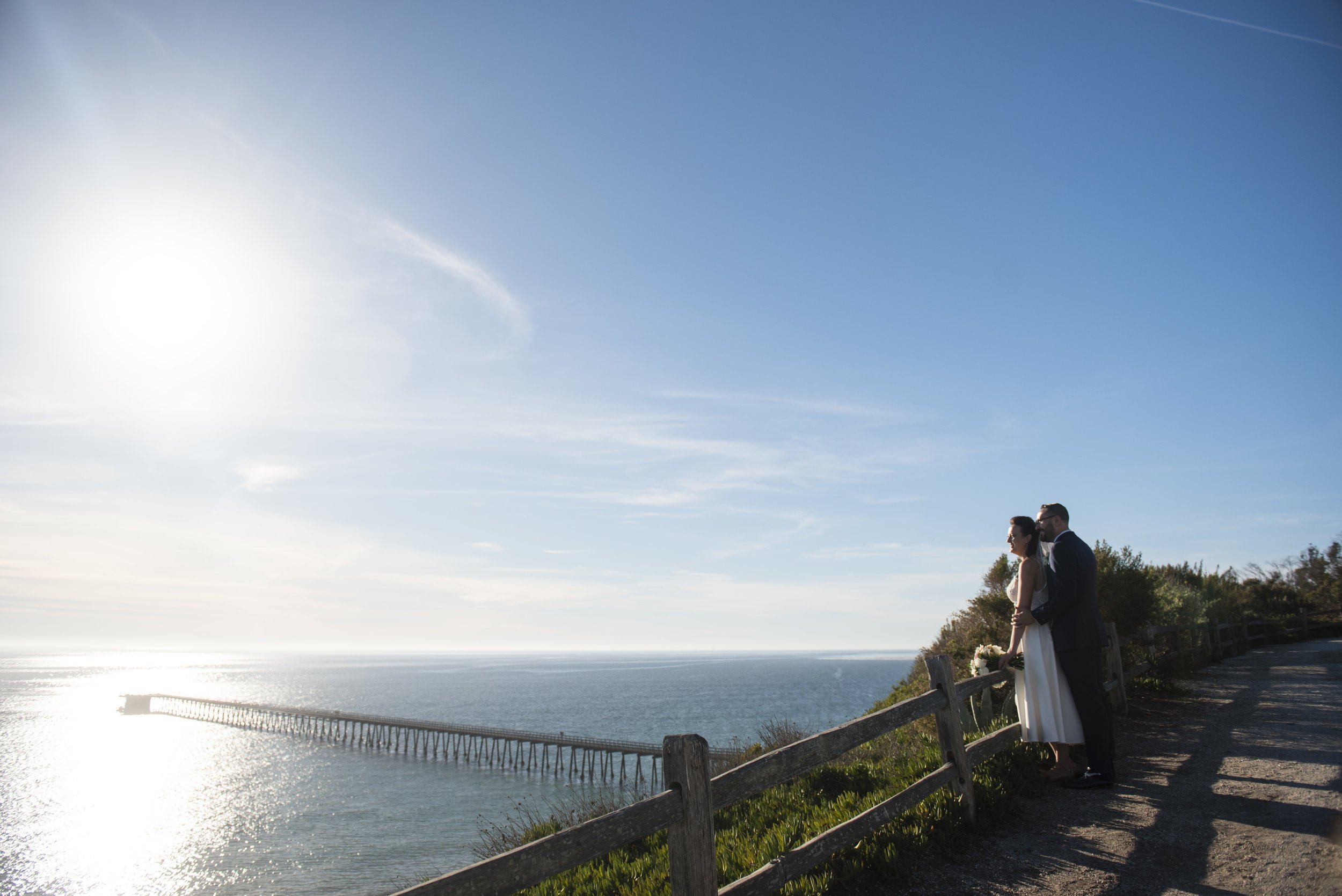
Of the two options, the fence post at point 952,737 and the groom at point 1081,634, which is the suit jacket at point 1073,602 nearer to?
the groom at point 1081,634

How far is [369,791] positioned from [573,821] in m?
33.0

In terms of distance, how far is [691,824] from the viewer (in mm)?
3719

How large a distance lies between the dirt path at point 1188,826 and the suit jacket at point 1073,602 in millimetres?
1449

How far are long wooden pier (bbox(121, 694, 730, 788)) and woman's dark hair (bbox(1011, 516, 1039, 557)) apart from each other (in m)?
20.5

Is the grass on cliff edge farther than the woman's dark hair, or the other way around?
the woman's dark hair

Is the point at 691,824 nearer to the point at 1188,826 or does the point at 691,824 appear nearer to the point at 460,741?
the point at 1188,826

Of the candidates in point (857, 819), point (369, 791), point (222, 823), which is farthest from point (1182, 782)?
point (369, 791)

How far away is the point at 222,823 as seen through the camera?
38125 mm

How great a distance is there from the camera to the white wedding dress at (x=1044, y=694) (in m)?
6.41

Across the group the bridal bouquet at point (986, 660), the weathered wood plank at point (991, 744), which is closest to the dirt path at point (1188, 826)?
the weathered wood plank at point (991, 744)

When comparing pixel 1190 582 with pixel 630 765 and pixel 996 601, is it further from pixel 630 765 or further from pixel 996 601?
pixel 630 765

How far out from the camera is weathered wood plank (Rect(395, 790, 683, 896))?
9.14ft

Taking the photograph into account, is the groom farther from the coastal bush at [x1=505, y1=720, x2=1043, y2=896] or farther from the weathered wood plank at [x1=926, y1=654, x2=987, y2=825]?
the weathered wood plank at [x1=926, y1=654, x2=987, y2=825]

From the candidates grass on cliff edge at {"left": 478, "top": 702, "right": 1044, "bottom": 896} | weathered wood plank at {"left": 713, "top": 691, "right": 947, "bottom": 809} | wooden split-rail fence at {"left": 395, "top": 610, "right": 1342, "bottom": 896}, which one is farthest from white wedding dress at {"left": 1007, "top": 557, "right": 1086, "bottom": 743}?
weathered wood plank at {"left": 713, "top": 691, "right": 947, "bottom": 809}
